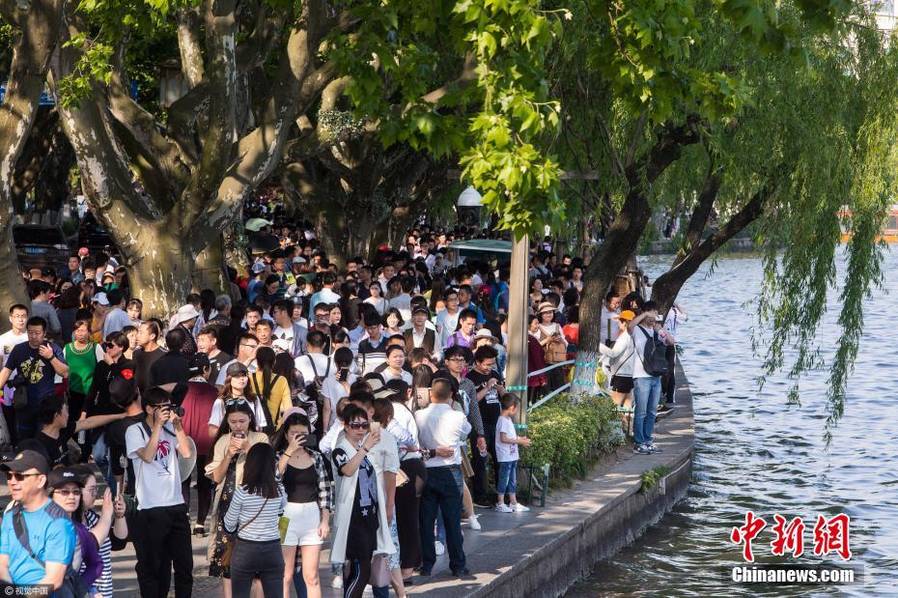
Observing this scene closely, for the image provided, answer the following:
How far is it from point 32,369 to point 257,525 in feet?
15.5

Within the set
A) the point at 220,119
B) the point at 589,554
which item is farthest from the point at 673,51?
the point at 220,119

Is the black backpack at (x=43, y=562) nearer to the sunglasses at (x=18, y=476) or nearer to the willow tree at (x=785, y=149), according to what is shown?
the sunglasses at (x=18, y=476)

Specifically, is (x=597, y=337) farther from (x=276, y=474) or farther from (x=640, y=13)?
(x=276, y=474)

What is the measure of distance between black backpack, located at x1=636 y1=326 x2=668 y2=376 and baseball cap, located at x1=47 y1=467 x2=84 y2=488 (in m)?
10.6

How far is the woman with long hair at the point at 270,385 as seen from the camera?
1176cm

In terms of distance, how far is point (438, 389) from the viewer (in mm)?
11359

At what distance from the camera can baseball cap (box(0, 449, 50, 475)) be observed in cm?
714

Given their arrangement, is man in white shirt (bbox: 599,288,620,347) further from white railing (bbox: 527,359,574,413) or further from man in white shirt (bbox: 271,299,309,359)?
man in white shirt (bbox: 271,299,309,359)

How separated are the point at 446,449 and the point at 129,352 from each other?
11.2 ft

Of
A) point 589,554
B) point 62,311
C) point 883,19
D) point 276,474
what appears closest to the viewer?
point 276,474

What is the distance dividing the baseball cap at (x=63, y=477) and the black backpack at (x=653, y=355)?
34.6ft

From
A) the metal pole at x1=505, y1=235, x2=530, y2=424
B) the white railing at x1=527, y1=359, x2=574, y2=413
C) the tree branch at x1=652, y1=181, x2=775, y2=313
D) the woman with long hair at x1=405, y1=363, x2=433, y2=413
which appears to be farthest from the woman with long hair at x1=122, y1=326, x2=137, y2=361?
the tree branch at x1=652, y1=181, x2=775, y2=313

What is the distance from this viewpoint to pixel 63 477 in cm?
740

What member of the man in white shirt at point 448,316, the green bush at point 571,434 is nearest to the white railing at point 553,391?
the green bush at point 571,434
